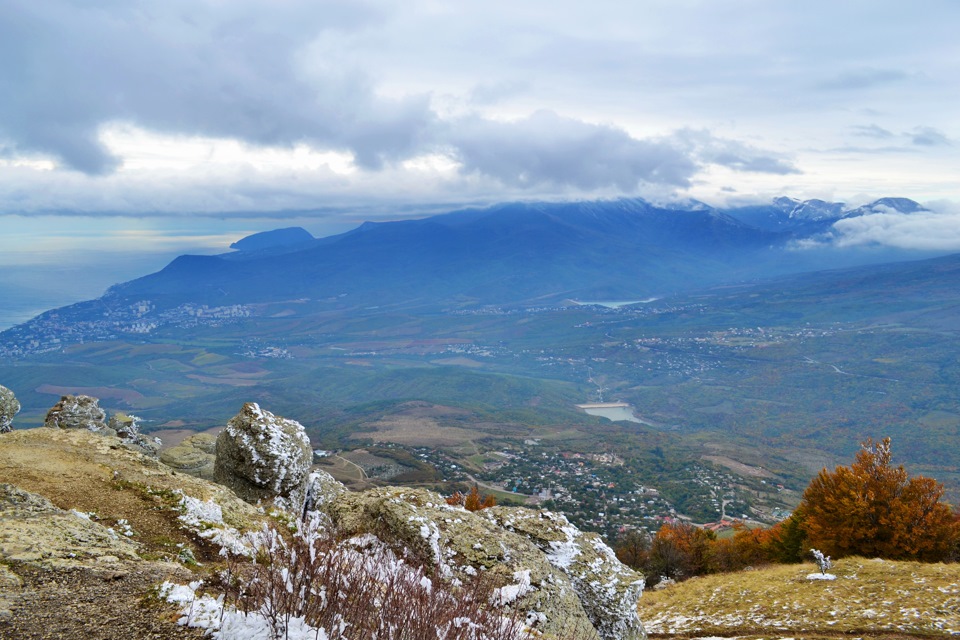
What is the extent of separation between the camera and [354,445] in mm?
148500

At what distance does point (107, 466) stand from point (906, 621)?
27397 mm

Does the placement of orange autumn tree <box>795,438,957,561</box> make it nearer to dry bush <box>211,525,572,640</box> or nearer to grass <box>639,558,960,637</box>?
grass <box>639,558,960,637</box>

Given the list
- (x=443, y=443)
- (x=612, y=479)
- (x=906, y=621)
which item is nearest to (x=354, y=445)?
(x=443, y=443)

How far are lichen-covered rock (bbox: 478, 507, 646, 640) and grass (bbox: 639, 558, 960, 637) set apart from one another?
539cm

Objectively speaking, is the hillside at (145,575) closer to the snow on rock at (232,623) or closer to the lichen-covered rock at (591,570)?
the snow on rock at (232,623)

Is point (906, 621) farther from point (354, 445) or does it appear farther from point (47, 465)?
point (354, 445)

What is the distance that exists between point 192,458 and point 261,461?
17.5 meters

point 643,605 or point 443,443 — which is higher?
point 643,605

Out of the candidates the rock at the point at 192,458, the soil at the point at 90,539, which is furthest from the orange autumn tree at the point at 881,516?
the rock at the point at 192,458

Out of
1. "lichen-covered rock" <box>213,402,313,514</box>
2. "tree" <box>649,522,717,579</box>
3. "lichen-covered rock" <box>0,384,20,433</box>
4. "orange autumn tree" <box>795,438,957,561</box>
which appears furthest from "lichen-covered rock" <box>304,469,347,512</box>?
"orange autumn tree" <box>795,438,957,561</box>

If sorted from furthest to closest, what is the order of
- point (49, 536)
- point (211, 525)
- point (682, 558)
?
point (682, 558)
point (211, 525)
point (49, 536)

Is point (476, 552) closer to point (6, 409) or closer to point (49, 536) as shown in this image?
point (49, 536)

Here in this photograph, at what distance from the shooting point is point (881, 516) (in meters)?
28.0

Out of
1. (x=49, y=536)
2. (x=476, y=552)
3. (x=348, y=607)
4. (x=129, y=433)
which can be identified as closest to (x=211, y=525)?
(x=49, y=536)
